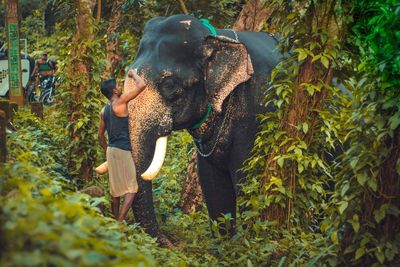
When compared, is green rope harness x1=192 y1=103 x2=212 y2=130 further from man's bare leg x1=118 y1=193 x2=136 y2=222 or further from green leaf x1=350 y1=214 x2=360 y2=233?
green leaf x1=350 y1=214 x2=360 y2=233

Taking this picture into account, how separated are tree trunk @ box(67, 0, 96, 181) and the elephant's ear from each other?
179 centimetres

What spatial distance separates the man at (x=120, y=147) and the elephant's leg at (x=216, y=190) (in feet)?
3.25

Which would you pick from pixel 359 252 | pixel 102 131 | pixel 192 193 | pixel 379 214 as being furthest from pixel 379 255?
pixel 192 193

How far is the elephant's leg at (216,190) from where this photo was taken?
9.73m

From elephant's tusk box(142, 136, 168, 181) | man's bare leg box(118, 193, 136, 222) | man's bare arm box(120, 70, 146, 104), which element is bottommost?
man's bare leg box(118, 193, 136, 222)

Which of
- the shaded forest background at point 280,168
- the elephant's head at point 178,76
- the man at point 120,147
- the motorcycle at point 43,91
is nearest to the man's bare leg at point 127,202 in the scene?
the man at point 120,147

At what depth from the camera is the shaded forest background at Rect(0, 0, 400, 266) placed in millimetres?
3350

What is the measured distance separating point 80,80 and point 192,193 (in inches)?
65.9

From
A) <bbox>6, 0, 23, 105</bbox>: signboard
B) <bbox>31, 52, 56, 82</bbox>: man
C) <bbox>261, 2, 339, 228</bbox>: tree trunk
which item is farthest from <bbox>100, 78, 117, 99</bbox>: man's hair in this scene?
<bbox>31, 52, 56, 82</bbox>: man

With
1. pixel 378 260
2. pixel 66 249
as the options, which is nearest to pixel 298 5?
pixel 378 260

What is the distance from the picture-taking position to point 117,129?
29.3ft

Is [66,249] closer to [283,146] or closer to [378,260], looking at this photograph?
[378,260]

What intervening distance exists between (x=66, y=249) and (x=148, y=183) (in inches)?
250

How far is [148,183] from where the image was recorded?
29.9 feet
